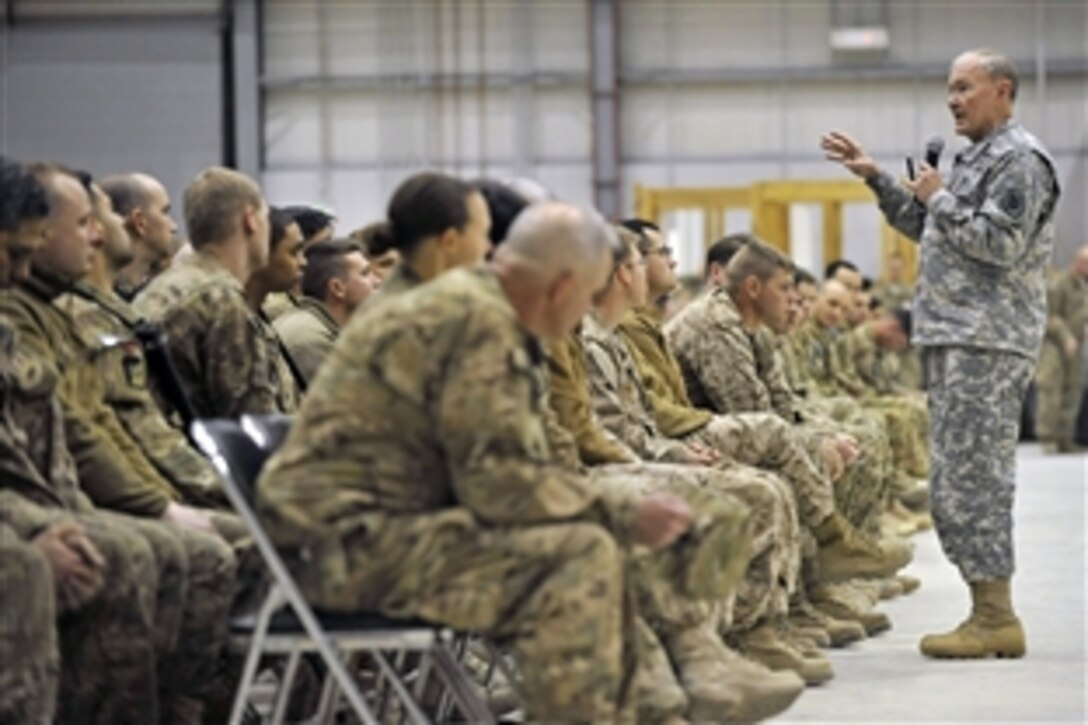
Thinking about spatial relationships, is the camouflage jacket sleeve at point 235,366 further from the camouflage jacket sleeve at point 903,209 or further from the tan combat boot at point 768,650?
the camouflage jacket sleeve at point 903,209

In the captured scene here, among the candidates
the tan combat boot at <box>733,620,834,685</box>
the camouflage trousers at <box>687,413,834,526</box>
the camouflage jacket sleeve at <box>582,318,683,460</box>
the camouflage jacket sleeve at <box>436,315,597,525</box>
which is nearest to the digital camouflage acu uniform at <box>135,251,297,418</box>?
the camouflage jacket sleeve at <box>582,318,683,460</box>

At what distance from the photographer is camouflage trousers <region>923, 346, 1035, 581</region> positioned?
758 cm

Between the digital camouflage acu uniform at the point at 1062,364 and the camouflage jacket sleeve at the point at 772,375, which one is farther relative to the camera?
the digital camouflage acu uniform at the point at 1062,364

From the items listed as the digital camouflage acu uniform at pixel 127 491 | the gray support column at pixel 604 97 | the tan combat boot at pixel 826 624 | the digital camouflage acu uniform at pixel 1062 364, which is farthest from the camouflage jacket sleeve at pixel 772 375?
the gray support column at pixel 604 97

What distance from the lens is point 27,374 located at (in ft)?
16.2

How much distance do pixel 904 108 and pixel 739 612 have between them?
1567 centimetres

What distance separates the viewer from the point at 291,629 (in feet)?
15.2

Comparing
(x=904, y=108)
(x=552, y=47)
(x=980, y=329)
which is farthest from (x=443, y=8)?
(x=980, y=329)

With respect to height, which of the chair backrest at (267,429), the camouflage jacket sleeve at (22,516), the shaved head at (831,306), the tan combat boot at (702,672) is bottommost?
the tan combat boot at (702,672)

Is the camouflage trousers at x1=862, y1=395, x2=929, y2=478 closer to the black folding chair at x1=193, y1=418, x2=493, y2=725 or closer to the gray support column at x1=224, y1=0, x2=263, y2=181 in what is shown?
the black folding chair at x1=193, y1=418, x2=493, y2=725

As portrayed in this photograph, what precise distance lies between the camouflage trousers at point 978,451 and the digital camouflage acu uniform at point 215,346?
2463 millimetres

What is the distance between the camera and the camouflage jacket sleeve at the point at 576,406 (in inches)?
239

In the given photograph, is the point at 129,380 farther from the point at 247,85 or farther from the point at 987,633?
the point at 247,85

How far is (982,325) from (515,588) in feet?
11.1
